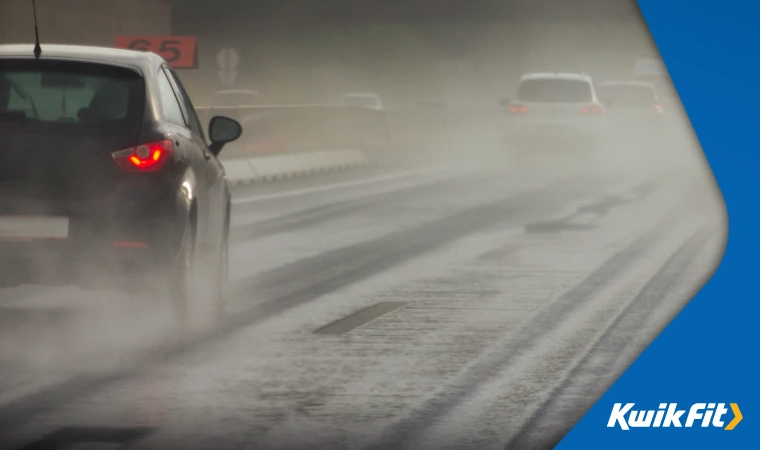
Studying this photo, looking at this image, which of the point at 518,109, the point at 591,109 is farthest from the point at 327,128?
the point at 591,109

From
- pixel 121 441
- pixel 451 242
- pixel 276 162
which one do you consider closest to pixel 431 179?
pixel 276 162

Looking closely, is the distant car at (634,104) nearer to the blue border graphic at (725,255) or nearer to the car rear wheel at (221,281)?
the car rear wheel at (221,281)

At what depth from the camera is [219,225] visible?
10203mm

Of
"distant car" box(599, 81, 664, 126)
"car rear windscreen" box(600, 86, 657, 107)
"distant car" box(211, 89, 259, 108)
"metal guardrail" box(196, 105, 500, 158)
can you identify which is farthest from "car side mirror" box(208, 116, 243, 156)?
"distant car" box(211, 89, 259, 108)

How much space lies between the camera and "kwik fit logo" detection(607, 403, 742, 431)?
4184mm

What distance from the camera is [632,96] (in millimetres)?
38312

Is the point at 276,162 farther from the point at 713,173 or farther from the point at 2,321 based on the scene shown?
the point at 713,173

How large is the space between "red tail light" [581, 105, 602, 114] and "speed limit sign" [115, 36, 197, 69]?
8231 mm

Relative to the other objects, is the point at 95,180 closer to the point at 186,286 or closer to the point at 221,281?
the point at 186,286

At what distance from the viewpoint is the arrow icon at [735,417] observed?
4.18 meters

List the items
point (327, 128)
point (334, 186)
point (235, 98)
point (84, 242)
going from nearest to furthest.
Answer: point (84, 242), point (334, 186), point (327, 128), point (235, 98)

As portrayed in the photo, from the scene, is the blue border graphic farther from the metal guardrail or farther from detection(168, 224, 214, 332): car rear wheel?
the metal guardrail

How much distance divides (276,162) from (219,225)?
53.6 ft

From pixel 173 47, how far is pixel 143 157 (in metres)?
25.4
